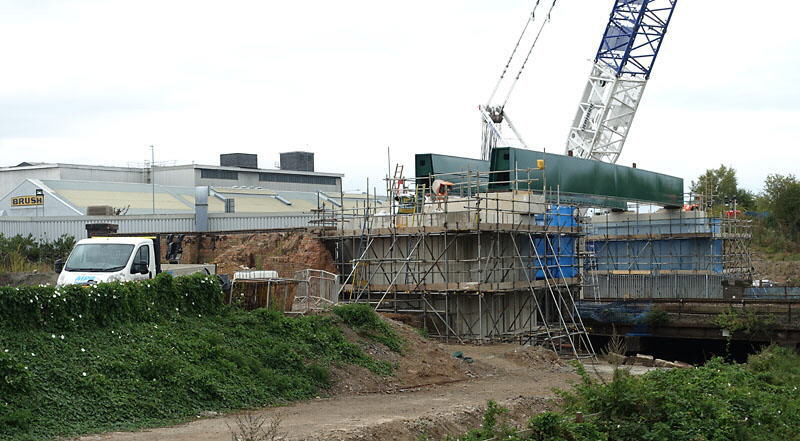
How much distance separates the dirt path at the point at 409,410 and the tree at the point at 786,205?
4979 cm

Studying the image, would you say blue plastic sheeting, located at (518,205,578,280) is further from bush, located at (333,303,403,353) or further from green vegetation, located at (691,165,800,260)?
green vegetation, located at (691,165,800,260)

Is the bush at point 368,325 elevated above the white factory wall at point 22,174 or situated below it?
below

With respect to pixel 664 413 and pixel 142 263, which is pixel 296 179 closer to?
pixel 142 263

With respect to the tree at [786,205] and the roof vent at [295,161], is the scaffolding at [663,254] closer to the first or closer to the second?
the tree at [786,205]

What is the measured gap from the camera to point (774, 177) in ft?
239

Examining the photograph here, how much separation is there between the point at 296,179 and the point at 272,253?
4039cm

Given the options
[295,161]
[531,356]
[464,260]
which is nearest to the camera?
[531,356]

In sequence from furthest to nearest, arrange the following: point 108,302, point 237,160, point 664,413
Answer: point 237,160, point 108,302, point 664,413

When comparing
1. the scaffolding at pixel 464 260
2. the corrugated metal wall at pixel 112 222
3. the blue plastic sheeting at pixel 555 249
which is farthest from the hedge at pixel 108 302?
the corrugated metal wall at pixel 112 222

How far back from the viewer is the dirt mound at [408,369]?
20562 mm

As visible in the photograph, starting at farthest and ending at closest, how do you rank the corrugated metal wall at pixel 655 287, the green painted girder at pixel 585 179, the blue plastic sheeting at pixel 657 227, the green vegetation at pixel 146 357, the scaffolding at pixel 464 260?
1. the blue plastic sheeting at pixel 657 227
2. the corrugated metal wall at pixel 655 287
3. the green painted girder at pixel 585 179
4. the scaffolding at pixel 464 260
5. the green vegetation at pixel 146 357

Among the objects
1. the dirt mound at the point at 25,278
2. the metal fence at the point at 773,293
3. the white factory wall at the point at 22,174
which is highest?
the white factory wall at the point at 22,174

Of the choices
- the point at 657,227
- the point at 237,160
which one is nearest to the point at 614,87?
the point at 657,227

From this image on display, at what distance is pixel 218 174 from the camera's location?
68.2m
